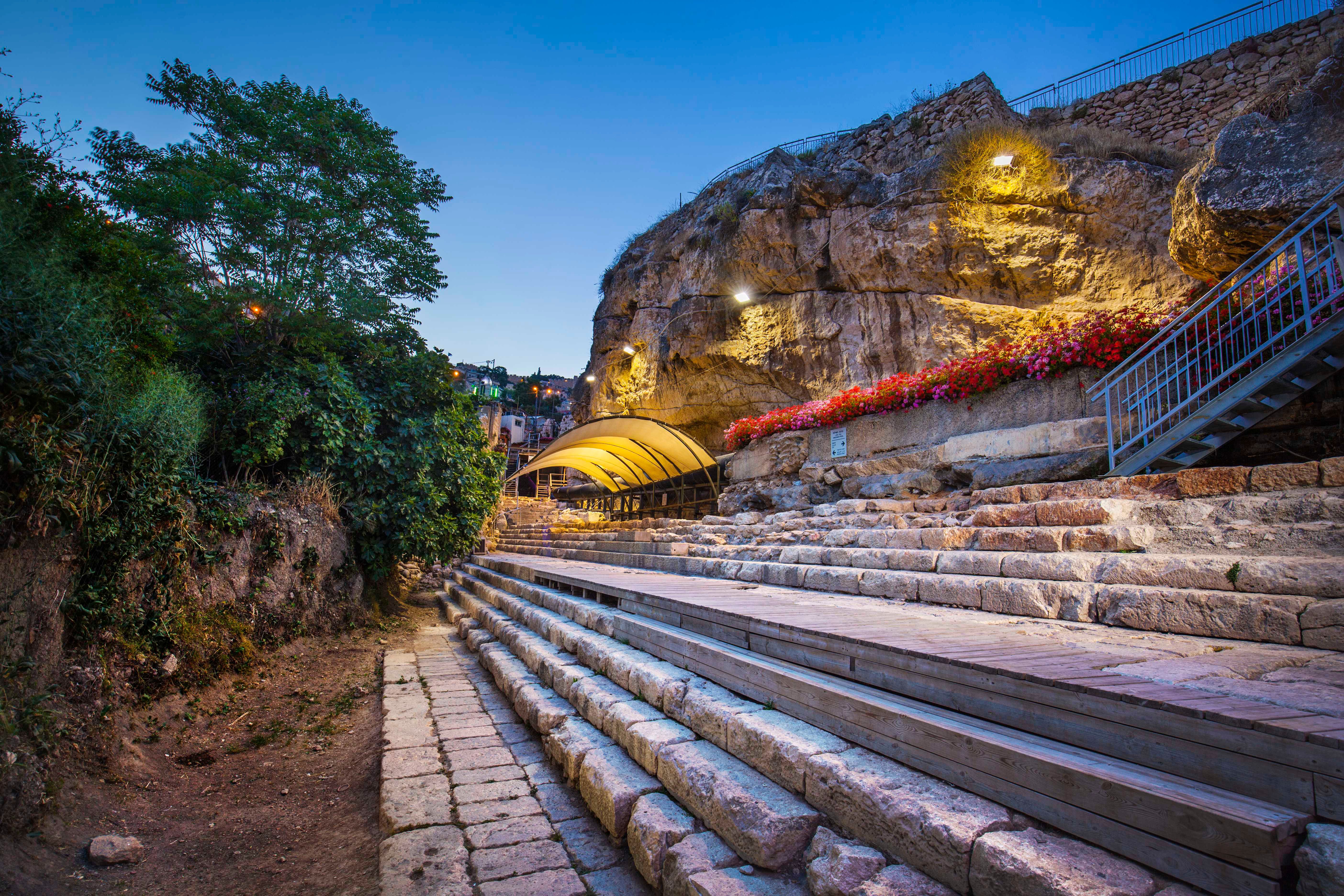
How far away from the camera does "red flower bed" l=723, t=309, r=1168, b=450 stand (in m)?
6.98

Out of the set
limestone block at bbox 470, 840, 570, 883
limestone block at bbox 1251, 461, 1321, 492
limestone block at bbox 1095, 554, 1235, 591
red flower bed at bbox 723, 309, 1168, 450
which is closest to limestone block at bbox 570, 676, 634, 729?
limestone block at bbox 470, 840, 570, 883

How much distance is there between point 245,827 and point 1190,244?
37.0 ft

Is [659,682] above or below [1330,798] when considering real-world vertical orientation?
below

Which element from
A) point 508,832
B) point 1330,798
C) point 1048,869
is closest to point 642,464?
point 508,832

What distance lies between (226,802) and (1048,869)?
4327 millimetres

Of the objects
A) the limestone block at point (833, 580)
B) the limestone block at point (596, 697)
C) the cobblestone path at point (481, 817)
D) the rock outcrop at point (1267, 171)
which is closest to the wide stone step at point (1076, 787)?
the cobblestone path at point (481, 817)

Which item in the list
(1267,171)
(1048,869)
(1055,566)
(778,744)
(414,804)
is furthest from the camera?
(1267,171)

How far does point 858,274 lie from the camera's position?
16141 millimetres

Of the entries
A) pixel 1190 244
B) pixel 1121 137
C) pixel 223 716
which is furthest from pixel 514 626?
pixel 1121 137

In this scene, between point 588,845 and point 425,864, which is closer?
point 425,864

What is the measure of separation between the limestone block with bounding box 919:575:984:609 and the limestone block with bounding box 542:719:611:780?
223 centimetres

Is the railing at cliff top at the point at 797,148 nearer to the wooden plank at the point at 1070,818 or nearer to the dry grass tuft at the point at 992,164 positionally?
the dry grass tuft at the point at 992,164

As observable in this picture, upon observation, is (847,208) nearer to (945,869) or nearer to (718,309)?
(718,309)

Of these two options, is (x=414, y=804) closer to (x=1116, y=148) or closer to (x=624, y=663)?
(x=624, y=663)
